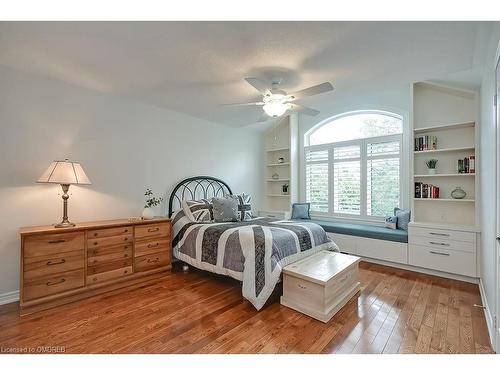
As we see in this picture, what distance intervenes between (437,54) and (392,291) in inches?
102

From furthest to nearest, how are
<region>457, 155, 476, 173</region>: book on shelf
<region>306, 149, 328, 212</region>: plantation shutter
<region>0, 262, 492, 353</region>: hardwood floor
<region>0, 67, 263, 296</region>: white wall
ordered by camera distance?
<region>306, 149, 328, 212</region>: plantation shutter → <region>457, 155, 476, 173</region>: book on shelf → <region>0, 67, 263, 296</region>: white wall → <region>0, 262, 492, 353</region>: hardwood floor

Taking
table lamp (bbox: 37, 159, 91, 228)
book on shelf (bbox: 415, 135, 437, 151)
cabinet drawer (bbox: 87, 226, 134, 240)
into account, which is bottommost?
cabinet drawer (bbox: 87, 226, 134, 240)

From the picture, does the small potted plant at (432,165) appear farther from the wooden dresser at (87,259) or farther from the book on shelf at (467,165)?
the wooden dresser at (87,259)

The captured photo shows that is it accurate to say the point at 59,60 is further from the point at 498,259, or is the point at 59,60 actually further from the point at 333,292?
the point at 498,259

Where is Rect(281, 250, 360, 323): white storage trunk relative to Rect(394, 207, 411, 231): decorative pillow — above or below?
below

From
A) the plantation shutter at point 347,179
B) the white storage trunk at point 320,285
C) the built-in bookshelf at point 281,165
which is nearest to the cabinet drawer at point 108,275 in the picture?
the white storage trunk at point 320,285

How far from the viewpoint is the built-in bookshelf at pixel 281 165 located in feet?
17.0

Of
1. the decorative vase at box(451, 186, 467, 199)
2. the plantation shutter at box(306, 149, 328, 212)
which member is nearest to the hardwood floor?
the decorative vase at box(451, 186, 467, 199)

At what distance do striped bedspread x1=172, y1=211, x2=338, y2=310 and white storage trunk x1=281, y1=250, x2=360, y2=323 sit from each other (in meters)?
0.16

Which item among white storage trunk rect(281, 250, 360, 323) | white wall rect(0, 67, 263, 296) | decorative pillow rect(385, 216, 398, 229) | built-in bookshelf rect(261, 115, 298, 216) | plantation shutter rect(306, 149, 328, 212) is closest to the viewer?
white storage trunk rect(281, 250, 360, 323)

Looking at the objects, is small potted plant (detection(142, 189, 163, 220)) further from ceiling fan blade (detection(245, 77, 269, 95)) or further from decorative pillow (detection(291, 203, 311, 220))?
decorative pillow (detection(291, 203, 311, 220))

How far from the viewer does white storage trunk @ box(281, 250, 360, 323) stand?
7.11ft

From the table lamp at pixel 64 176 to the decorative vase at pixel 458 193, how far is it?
186 inches

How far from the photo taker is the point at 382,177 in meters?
4.15
